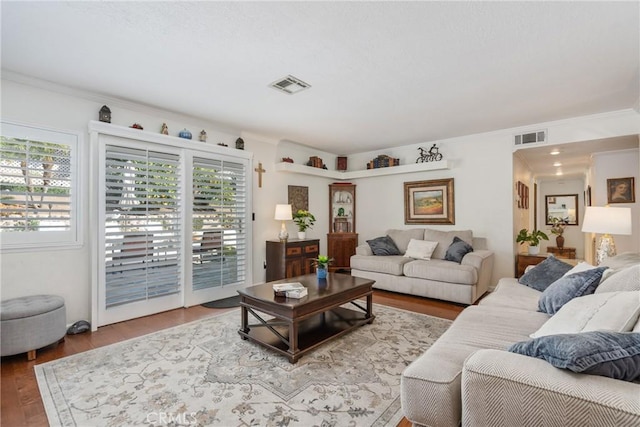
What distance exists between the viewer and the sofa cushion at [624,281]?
1.80 meters

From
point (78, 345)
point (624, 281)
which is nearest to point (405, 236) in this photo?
point (624, 281)

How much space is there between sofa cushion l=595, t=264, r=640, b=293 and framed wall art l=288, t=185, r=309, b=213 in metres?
4.32

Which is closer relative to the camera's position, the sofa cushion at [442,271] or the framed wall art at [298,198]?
the sofa cushion at [442,271]

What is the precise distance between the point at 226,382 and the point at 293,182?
3.87 meters

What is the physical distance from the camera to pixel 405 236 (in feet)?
17.5

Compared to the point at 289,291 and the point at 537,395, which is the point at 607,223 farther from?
the point at 289,291

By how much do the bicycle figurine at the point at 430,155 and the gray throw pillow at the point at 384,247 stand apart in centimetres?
157

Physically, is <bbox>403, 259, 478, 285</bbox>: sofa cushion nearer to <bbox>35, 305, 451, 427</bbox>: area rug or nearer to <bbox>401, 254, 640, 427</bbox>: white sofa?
<bbox>35, 305, 451, 427</bbox>: area rug

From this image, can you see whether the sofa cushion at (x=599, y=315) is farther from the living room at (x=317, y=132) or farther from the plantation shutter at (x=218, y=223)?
the plantation shutter at (x=218, y=223)

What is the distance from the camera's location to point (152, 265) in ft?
11.9

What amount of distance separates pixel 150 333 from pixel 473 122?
480 cm

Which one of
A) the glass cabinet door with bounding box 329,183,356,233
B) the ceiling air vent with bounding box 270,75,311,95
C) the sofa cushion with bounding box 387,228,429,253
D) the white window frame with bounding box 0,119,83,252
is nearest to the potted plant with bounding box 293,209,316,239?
the glass cabinet door with bounding box 329,183,356,233

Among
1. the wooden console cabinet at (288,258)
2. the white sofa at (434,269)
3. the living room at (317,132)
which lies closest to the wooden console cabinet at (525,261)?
the living room at (317,132)

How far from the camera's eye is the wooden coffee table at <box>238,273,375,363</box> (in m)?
2.48
